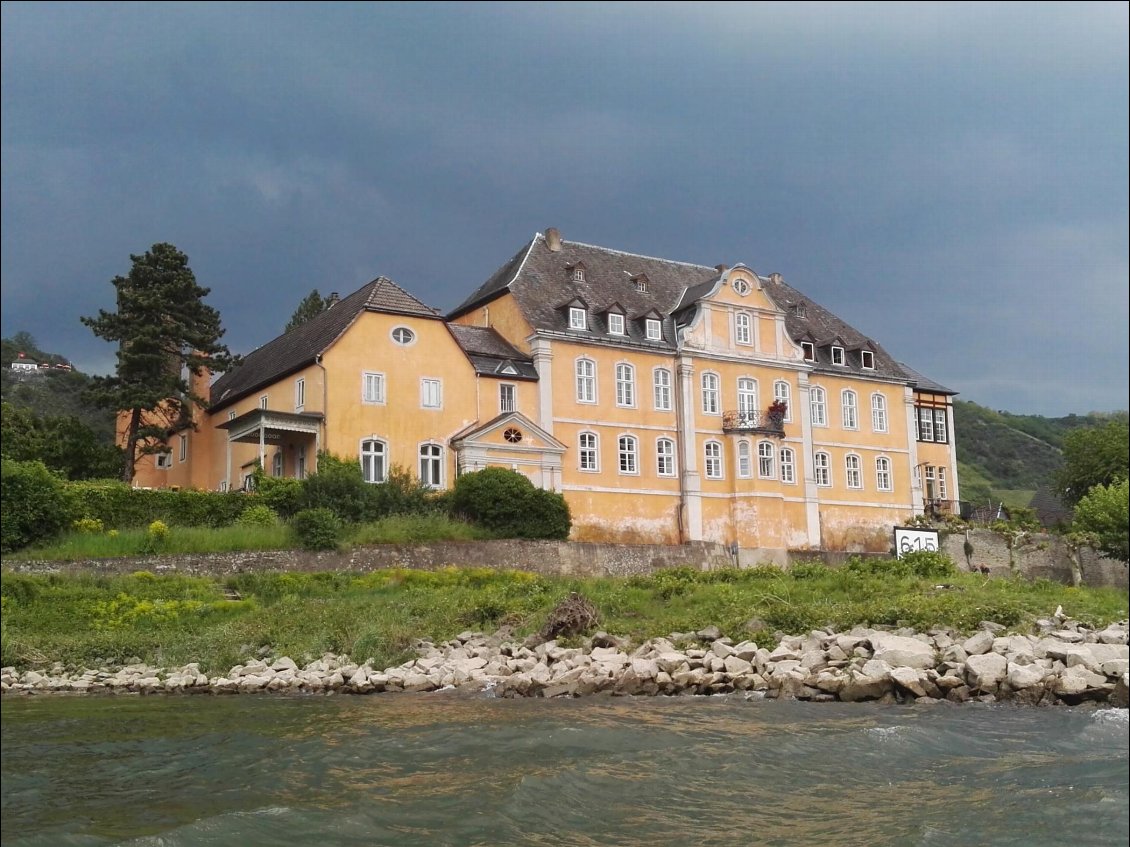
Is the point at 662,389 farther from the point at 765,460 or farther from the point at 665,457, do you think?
the point at 765,460

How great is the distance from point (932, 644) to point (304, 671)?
12185 millimetres

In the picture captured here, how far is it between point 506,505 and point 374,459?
5.41m

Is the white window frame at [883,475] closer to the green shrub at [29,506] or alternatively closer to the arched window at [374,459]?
the arched window at [374,459]

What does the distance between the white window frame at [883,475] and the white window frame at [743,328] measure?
29.8ft

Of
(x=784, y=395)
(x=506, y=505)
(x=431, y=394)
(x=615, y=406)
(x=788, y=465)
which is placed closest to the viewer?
(x=506, y=505)

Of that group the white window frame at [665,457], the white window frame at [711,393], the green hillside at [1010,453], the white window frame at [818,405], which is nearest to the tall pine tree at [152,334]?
the white window frame at [665,457]

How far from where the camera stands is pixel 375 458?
4041 cm

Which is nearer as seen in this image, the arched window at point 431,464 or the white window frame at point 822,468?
the arched window at point 431,464

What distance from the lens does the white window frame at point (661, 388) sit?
47.3 metres

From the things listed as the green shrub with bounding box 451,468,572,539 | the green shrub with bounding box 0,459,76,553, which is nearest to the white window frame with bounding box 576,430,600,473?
the green shrub with bounding box 451,468,572,539

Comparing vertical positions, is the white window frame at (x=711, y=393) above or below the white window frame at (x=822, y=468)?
above

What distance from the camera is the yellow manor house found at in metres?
41.1

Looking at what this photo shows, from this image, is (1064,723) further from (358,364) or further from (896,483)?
(896,483)

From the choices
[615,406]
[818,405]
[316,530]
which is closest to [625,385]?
[615,406]
